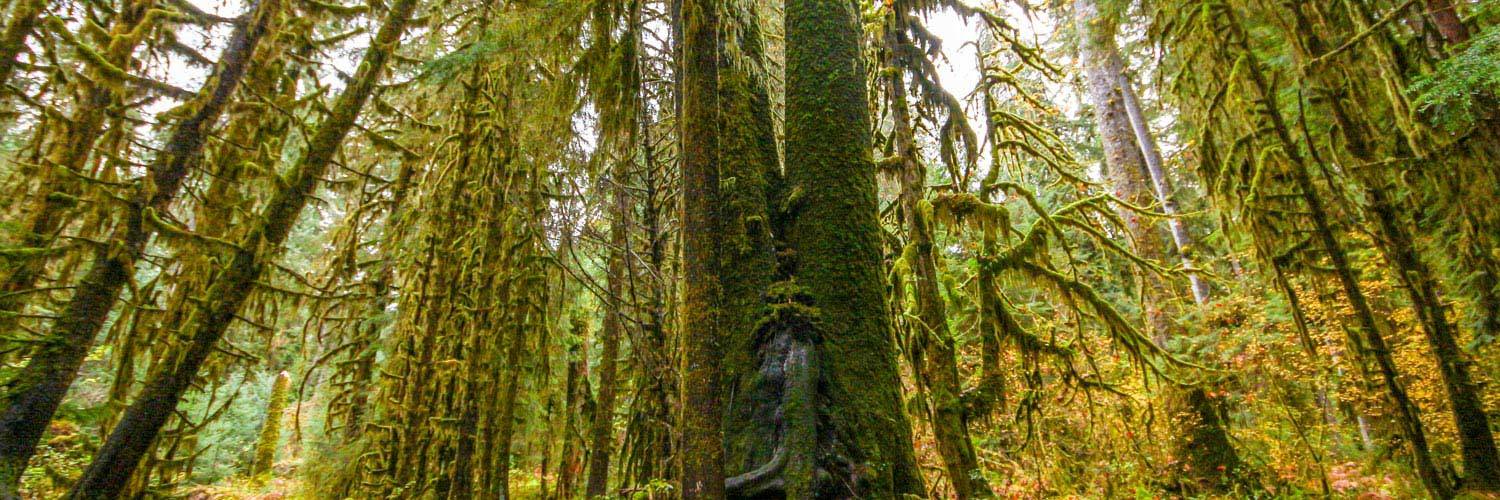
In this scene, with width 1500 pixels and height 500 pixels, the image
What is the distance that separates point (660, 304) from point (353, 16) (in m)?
3.96

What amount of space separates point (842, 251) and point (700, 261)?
1.18 metres

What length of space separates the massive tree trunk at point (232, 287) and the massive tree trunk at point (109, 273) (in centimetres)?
42

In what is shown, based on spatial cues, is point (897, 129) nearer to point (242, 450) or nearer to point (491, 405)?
point (491, 405)

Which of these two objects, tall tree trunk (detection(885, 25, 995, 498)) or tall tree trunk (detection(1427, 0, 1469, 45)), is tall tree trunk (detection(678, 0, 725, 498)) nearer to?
tall tree trunk (detection(885, 25, 995, 498))

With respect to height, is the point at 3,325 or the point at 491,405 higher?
the point at 3,325

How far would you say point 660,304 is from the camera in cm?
592

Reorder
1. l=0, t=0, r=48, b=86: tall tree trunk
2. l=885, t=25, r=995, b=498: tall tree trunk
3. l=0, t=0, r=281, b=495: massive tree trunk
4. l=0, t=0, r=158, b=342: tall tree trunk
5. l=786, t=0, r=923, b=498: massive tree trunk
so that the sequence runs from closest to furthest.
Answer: l=786, t=0, r=923, b=498: massive tree trunk
l=0, t=0, r=281, b=495: massive tree trunk
l=0, t=0, r=48, b=86: tall tree trunk
l=0, t=0, r=158, b=342: tall tree trunk
l=885, t=25, r=995, b=498: tall tree trunk

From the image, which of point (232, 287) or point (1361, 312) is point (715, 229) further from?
point (1361, 312)

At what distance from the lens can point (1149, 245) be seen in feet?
27.2

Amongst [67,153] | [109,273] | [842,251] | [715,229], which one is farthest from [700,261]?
[67,153]

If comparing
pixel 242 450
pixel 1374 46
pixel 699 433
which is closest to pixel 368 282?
pixel 699 433

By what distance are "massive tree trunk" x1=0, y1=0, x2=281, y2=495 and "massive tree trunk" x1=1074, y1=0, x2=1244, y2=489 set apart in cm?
846

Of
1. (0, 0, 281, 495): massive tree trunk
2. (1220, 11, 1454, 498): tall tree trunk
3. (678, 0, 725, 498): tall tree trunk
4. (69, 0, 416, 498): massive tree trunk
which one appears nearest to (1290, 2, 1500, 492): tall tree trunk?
(1220, 11, 1454, 498): tall tree trunk

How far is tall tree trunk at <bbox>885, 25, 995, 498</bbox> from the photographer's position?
5.02 meters
